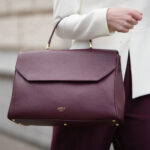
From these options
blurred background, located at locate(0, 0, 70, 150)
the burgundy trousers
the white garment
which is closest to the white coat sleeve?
the white garment

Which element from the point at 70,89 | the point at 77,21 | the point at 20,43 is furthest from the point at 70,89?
the point at 20,43

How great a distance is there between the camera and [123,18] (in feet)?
3.71

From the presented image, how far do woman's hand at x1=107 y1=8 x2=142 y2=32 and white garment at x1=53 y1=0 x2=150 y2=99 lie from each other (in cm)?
3

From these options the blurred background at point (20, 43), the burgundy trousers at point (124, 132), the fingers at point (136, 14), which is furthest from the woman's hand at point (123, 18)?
the blurred background at point (20, 43)

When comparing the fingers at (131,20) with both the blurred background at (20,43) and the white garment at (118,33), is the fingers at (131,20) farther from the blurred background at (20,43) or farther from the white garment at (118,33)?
the blurred background at (20,43)

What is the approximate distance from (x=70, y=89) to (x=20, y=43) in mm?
2194

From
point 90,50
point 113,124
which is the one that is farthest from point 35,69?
point 113,124

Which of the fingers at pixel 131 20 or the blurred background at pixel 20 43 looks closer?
the fingers at pixel 131 20

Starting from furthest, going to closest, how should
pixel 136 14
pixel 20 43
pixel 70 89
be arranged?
pixel 20 43 < pixel 70 89 < pixel 136 14

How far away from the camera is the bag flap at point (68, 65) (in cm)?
121

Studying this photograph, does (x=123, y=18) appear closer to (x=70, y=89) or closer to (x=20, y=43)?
(x=70, y=89)

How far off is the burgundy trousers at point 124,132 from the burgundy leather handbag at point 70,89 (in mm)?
58

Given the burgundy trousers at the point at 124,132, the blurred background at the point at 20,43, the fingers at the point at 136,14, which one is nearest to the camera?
the fingers at the point at 136,14

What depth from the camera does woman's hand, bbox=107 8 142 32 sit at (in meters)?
1.12
